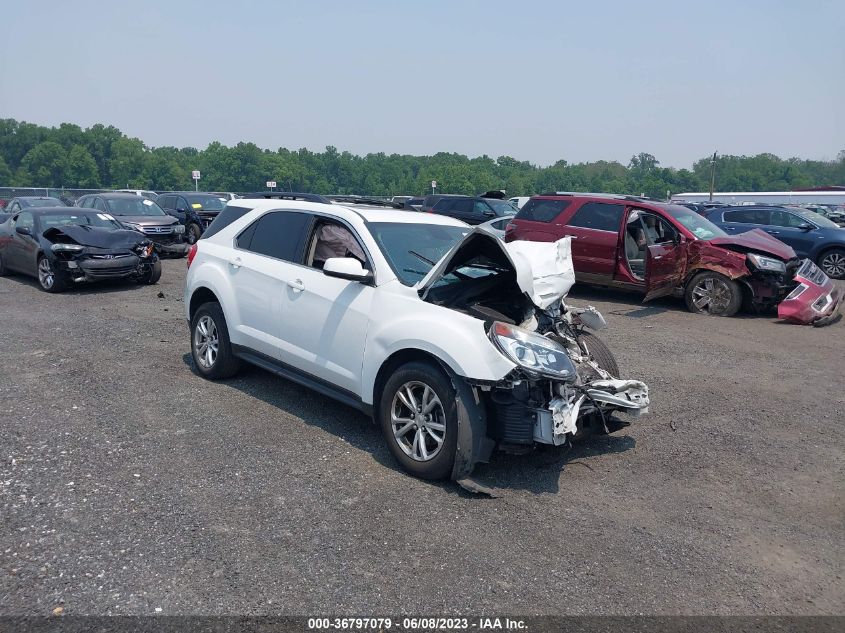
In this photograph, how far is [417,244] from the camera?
5.68 metres

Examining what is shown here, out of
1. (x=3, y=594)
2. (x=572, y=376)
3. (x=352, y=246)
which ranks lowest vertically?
(x=3, y=594)

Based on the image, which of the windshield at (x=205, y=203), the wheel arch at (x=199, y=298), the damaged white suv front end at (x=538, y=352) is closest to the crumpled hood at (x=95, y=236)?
the wheel arch at (x=199, y=298)

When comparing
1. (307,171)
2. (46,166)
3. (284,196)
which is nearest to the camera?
(284,196)

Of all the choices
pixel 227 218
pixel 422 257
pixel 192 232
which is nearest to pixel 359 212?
pixel 422 257

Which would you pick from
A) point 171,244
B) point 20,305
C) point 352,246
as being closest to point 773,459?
point 352,246

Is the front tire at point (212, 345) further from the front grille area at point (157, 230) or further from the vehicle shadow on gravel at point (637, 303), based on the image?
the front grille area at point (157, 230)

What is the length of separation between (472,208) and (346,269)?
56.0 feet

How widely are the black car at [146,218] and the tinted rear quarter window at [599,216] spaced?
1033 cm

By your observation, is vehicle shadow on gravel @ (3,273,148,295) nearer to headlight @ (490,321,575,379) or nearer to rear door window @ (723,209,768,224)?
headlight @ (490,321,575,379)

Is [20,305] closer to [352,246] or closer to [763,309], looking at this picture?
[352,246]

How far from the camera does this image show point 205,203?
22.6 metres

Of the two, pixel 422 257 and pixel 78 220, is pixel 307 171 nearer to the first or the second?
pixel 78 220

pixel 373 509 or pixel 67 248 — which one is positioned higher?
pixel 67 248

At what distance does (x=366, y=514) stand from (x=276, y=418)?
1.91 metres
